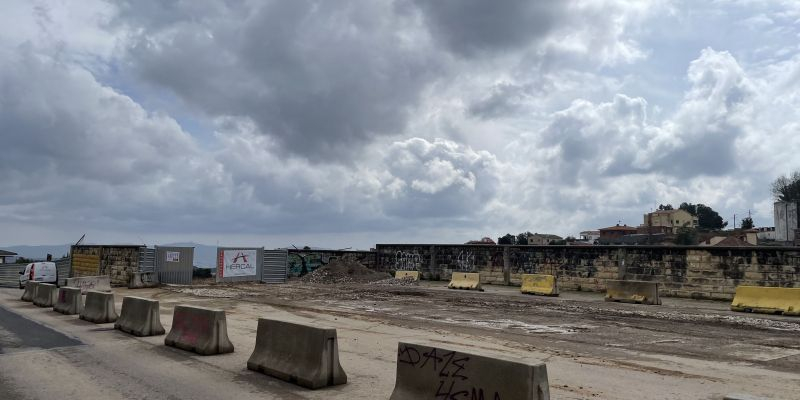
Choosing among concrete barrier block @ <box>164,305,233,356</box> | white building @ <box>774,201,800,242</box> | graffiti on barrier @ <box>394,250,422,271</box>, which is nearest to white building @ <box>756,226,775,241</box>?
white building @ <box>774,201,800,242</box>

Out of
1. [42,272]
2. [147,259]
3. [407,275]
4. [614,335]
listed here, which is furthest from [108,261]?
[614,335]

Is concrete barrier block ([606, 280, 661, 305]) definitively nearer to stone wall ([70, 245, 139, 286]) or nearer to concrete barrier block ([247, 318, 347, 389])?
concrete barrier block ([247, 318, 347, 389])

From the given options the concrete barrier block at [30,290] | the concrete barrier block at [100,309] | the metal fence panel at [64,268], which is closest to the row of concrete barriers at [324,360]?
the concrete barrier block at [100,309]

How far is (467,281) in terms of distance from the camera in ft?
86.7

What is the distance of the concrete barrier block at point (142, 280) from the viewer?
1131 inches

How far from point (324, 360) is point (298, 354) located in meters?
0.53

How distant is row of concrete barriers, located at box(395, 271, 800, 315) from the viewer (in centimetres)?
1644

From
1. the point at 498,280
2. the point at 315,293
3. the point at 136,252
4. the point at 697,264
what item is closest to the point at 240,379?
the point at 315,293

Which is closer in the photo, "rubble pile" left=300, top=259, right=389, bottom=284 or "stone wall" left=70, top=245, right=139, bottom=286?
"stone wall" left=70, top=245, right=139, bottom=286

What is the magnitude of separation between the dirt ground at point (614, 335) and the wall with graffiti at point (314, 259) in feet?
45.8

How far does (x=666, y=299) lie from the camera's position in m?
21.3

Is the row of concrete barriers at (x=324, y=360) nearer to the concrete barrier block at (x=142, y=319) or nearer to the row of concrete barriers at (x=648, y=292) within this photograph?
the concrete barrier block at (x=142, y=319)

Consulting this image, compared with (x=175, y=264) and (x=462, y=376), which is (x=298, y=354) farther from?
(x=175, y=264)

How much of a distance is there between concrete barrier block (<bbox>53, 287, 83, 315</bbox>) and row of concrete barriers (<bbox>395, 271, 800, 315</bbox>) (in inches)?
622
